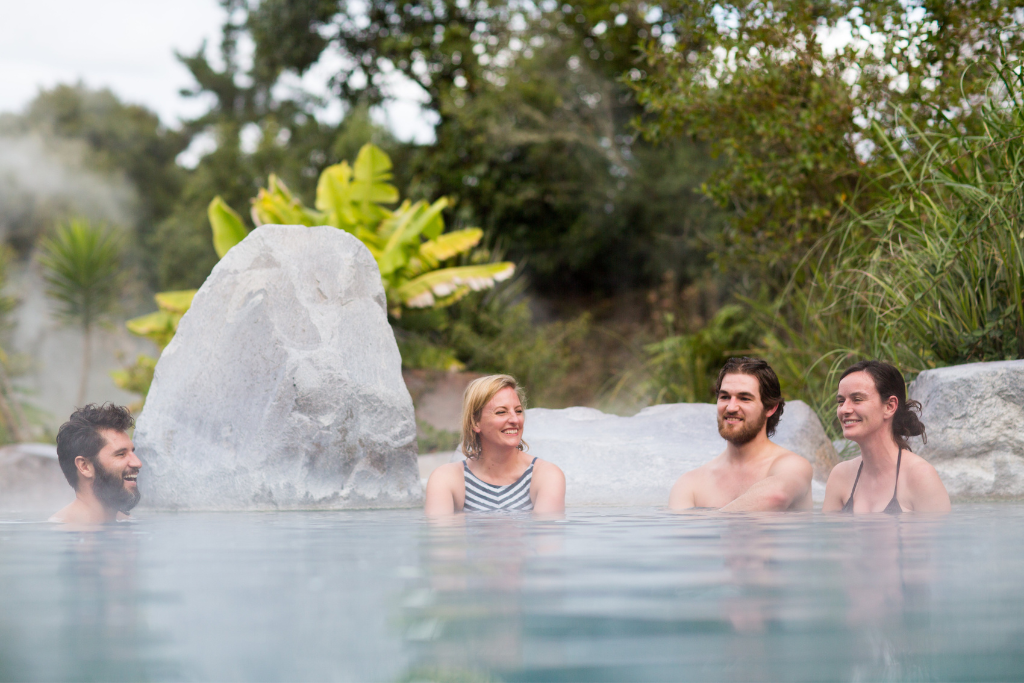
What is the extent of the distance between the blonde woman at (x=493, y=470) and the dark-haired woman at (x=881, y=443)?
4.62 ft

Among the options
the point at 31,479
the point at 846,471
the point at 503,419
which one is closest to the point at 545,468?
the point at 503,419

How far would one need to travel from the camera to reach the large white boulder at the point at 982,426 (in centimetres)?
507


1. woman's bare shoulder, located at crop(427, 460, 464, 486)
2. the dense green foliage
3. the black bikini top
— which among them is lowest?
the black bikini top

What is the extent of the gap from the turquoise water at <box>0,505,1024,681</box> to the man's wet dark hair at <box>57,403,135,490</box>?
1361 mm

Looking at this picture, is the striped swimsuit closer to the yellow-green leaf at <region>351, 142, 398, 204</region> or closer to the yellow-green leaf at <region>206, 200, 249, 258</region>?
the yellow-green leaf at <region>206, 200, 249, 258</region>

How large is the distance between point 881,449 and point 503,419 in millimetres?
1839

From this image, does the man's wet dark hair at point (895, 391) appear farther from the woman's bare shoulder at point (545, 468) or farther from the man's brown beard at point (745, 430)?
the woman's bare shoulder at point (545, 468)

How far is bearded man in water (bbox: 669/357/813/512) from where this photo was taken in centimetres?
467

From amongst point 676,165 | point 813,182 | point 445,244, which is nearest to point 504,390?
point 813,182

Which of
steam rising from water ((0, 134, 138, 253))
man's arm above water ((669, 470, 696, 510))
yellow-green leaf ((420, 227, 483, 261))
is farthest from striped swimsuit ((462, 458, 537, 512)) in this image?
steam rising from water ((0, 134, 138, 253))

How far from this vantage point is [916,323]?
5.86 m

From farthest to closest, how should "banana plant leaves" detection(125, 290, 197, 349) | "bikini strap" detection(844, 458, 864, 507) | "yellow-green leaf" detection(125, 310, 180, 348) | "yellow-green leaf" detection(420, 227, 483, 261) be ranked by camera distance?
"yellow-green leaf" detection(420, 227, 483, 261) < "yellow-green leaf" detection(125, 310, 180, 348) < "banana plant leaves" detection(125, 290, 197, 349) < "bikini strap" detection(844, 458, 864, 507)

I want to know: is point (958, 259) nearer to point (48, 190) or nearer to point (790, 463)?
point (790, 463)

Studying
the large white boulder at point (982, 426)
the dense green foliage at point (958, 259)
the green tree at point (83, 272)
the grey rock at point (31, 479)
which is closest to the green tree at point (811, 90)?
the dense green foliage at point (958, 259)
